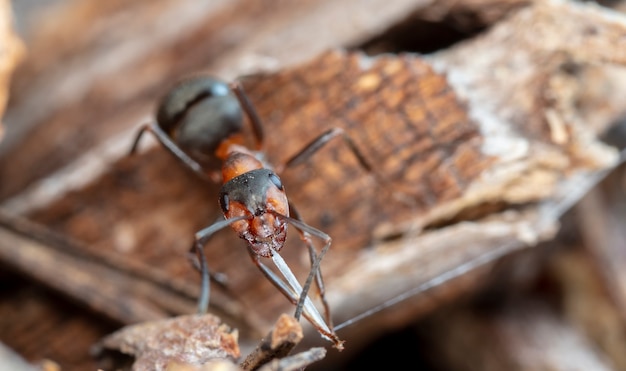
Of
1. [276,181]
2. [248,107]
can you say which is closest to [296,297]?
[276,181]

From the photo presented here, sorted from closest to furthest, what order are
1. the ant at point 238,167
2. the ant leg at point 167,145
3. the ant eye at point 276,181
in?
the ant at point 238,167 < the ant eye at point 276,181 < the ant leg at point 167,145

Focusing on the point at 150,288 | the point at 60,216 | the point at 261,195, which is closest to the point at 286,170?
the point at 261,195

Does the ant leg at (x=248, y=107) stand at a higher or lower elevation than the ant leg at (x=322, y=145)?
higher

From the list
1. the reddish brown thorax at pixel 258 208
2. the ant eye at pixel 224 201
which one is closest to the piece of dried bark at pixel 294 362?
the reddish brown thorax at pixel 258 208

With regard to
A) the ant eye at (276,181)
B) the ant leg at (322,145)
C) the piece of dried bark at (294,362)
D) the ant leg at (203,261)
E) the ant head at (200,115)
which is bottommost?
the piece of dried bark at (294,362)

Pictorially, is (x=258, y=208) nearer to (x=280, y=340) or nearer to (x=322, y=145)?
(x=322, y=145)

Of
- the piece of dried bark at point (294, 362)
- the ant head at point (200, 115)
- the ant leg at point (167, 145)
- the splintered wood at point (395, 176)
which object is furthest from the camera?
the ant head at point (200, 115)

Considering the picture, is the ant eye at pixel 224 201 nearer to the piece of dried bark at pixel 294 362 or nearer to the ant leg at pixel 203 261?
the ant leg at pixel 203 261
